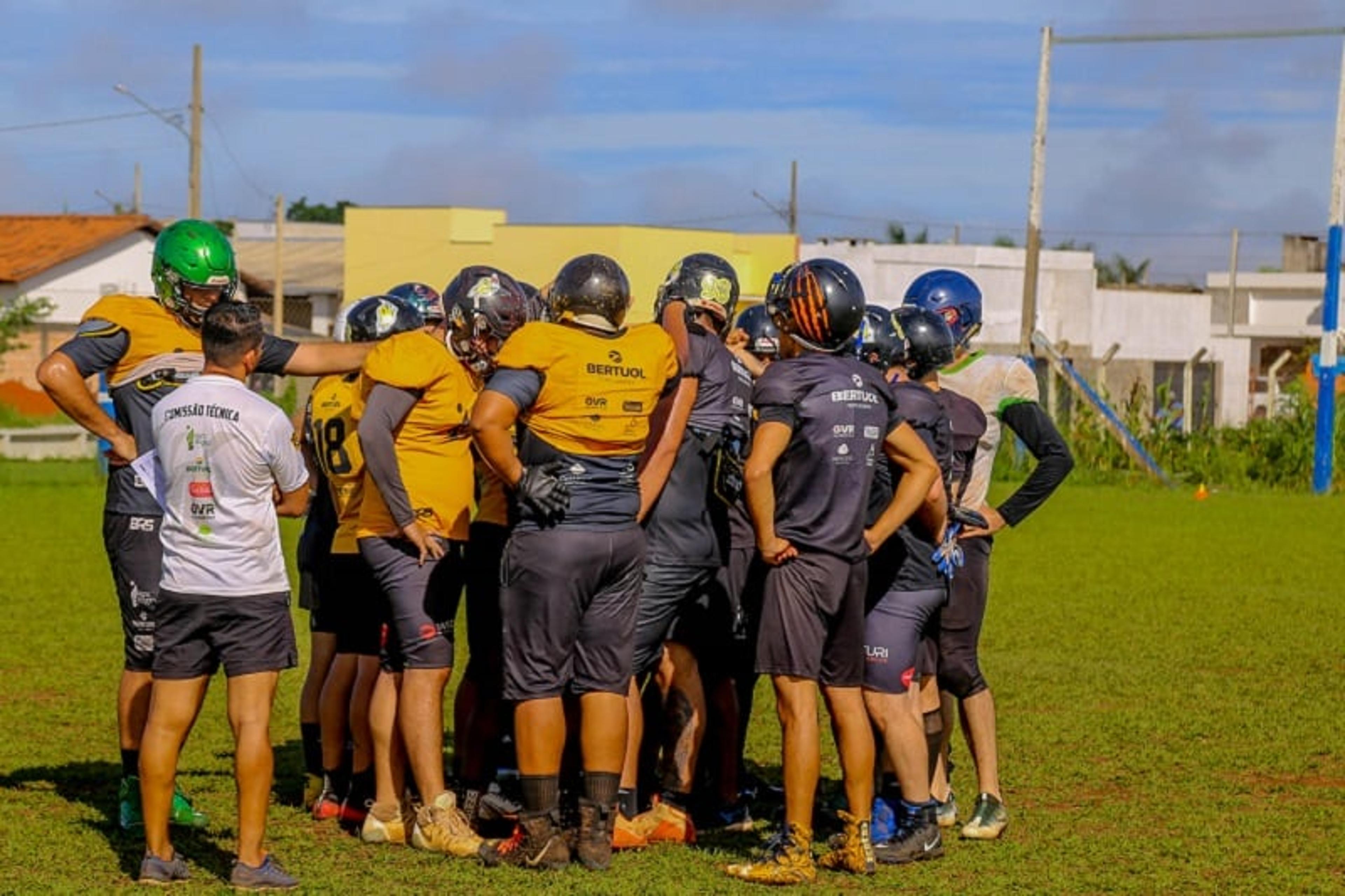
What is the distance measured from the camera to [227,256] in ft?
27.4

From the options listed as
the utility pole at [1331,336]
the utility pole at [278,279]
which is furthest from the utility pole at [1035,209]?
the utility pole at [278,279]

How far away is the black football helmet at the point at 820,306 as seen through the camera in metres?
7.93

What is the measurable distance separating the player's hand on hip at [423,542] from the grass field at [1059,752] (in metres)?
1.21

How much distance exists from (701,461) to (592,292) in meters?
0.99

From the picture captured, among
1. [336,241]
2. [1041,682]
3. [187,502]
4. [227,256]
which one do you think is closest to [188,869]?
[187,502]

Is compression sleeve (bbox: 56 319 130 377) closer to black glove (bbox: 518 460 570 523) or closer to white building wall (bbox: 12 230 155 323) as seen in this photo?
black glove (bbox: 518 460 570 523)

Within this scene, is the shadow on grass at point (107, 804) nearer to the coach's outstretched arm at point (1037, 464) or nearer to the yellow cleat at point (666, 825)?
the yellow cleat at point (666, 825)

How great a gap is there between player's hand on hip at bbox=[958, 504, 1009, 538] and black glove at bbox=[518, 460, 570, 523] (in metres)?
1.86

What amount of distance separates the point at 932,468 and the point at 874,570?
1.98 feet

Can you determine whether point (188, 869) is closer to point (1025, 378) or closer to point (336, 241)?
point (1025, 378)

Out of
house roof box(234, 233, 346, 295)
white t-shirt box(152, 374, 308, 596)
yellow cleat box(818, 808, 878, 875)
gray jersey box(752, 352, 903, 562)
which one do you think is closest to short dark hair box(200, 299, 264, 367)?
white t-shirt box(152, 374, 308, 596)

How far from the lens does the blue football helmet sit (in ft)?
29.2

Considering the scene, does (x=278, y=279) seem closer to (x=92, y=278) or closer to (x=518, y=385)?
(x=92, y=278)

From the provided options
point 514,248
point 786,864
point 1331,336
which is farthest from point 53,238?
point 786,864
